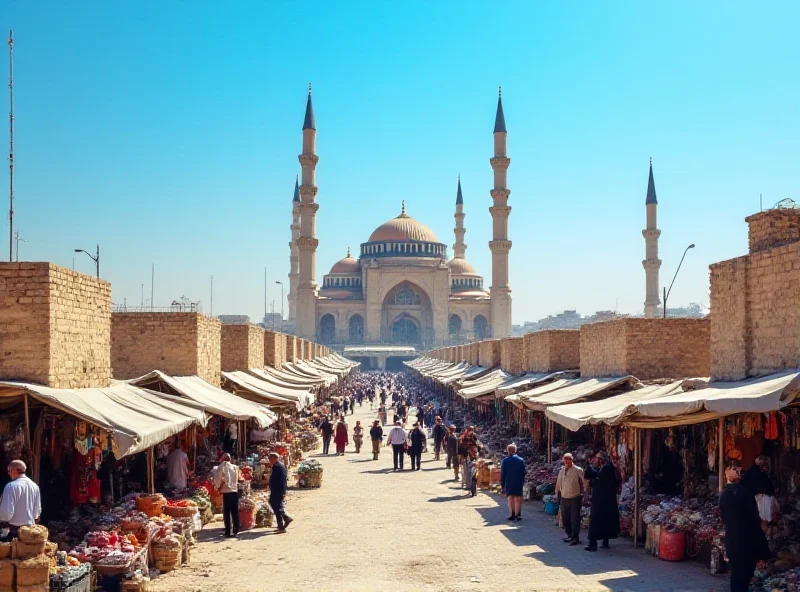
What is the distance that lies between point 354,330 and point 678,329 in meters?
64.9

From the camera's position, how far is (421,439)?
17.5 m

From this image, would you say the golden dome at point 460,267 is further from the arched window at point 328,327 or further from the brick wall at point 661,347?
the brick wall at point 661,347

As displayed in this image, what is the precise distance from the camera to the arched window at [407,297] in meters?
79.8

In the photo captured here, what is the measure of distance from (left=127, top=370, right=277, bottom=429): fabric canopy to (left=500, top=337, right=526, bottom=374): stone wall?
34.2ft

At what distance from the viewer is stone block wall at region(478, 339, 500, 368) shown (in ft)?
91.7

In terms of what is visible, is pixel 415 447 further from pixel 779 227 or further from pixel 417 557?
pixel 779 227

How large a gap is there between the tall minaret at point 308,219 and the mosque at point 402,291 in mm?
94

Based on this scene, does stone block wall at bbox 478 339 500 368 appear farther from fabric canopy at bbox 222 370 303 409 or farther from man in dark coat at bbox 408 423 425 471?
fabric canopy at bbox 222 370 303 409

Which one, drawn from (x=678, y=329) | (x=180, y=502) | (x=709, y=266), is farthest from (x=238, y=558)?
(x=678, y=329)

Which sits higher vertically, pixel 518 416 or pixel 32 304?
pixel 32 304

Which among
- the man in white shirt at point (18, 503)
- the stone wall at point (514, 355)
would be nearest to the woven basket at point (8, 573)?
the man in white shirt at point (18, 503)

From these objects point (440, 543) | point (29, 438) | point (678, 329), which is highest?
point (678, 329)


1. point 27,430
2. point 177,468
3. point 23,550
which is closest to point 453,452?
point 177,468

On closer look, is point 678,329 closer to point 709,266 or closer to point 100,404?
point 709,266
